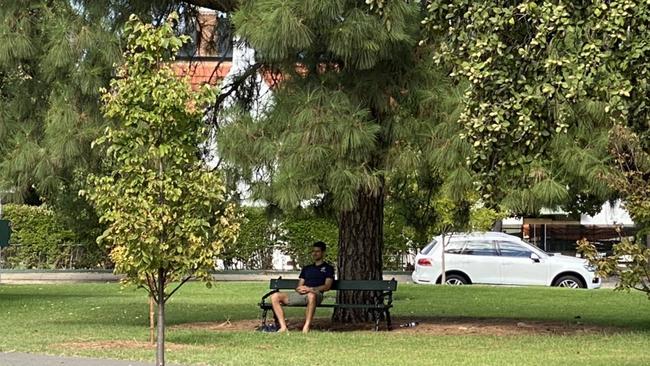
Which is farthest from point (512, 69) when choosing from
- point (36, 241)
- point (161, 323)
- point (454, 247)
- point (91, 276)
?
point (36, 241)

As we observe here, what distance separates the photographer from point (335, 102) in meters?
14.6

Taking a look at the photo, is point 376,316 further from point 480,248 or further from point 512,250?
point 512,250

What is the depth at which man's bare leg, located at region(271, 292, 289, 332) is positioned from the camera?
16.7 metres

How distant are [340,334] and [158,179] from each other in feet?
18.1

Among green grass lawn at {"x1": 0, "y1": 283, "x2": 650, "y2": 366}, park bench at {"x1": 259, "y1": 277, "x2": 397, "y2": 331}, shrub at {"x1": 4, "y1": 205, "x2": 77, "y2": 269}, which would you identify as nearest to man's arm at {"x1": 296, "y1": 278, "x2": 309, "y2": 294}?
Result: park bench at {"x1": 259, "y1": 277, "x2": 397, "y2": 331}

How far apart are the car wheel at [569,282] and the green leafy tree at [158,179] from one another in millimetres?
19903

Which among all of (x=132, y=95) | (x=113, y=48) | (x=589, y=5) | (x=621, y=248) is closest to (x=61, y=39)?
(x=113, y=48)

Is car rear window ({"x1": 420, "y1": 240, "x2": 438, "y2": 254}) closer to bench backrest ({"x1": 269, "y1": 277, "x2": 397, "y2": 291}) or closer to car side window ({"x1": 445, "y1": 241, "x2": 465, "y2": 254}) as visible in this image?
car side window ({"x1": 445, "y1": 241, "x2": 465, "y2": 254})

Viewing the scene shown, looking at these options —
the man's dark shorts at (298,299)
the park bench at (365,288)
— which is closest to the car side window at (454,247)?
the park bench at (365,288)

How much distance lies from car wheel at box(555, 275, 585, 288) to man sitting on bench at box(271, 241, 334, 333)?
1412cm

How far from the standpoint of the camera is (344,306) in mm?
17297

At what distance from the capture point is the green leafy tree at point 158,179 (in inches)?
445

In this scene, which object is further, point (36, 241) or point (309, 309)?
point (36, 241)

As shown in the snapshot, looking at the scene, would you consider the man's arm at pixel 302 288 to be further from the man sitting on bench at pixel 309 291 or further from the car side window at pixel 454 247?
the car side window at pixel 454 247
